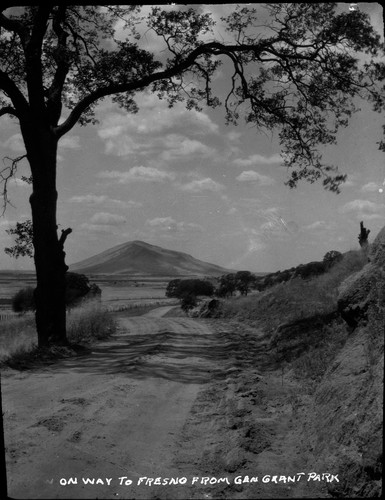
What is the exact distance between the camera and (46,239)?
1287cm

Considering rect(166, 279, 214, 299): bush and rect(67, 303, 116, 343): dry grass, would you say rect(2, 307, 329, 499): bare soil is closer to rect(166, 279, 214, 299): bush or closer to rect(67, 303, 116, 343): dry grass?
rect(67, 303, 116, 343): dry grass

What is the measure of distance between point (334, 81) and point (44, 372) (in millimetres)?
8947

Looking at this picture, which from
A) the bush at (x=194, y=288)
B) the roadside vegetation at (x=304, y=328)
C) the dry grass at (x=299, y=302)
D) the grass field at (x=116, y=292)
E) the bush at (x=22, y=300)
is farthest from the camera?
the grass field at (x=116, y=292)

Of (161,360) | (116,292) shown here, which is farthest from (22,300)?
(116,292)

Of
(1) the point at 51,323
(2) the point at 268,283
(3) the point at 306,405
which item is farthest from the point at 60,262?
(2) the point at 268,283

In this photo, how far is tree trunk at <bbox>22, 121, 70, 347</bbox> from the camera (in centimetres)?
1255

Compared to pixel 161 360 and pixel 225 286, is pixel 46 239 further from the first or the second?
pixel 225 286

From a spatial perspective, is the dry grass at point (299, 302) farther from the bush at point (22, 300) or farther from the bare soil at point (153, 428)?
the bush at point (22, 300)

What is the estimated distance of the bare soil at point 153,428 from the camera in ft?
10.4

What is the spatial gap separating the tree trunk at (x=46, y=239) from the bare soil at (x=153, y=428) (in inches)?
103

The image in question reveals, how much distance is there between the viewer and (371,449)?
3.77 m

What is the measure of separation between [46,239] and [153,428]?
28.3 feet

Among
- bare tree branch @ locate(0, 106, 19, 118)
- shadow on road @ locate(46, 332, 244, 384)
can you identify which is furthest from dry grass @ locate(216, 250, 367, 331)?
bare tree branch @ locate(0, 106, 19, 118)

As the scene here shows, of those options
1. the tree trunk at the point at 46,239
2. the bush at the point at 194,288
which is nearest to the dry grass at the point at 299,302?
the tree trunk at the point at 46,239
